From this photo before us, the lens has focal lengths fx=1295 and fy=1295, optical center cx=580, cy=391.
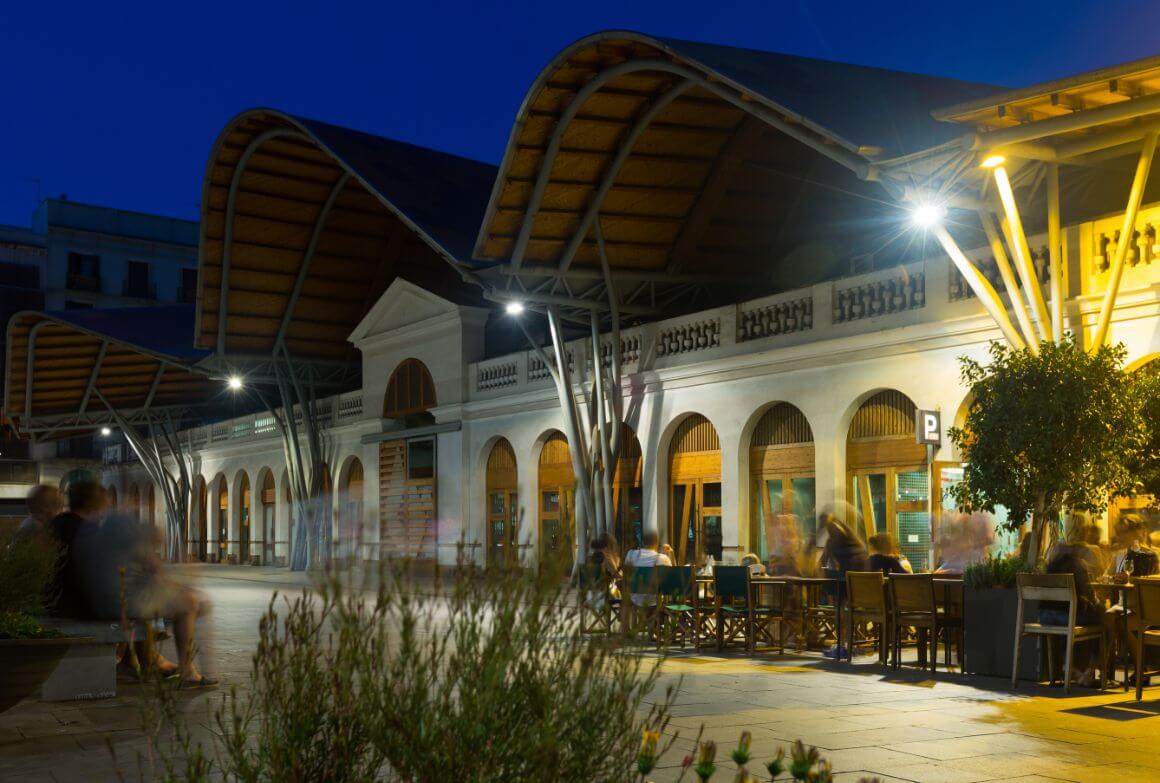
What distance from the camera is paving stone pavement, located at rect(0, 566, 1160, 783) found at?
7.61m

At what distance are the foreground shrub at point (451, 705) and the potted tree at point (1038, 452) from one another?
895cm

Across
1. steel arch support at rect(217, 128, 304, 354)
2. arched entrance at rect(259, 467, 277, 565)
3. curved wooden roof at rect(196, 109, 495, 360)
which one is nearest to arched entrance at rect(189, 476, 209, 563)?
arched entrance at rect(259, 467, 277, 565)

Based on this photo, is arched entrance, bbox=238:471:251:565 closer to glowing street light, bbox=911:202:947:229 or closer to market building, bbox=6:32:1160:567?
market building, bbox=6:32:1160:567

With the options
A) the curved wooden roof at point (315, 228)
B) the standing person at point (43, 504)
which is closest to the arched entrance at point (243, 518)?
the curved wooden roof at point (315, 228)

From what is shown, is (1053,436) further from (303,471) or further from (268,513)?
(268,513)

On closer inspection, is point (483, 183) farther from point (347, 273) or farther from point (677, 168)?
point (677, 168)

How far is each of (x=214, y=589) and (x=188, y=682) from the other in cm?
2013

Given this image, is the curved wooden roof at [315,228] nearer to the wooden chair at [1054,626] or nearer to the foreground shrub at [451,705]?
the wooden chair at [1054,626]

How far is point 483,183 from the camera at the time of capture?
107 ft

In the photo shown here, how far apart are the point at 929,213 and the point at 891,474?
19.8 ft

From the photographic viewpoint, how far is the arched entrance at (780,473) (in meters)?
21.8

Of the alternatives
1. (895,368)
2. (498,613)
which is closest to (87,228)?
(895,368)

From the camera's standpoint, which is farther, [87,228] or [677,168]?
[87,228]

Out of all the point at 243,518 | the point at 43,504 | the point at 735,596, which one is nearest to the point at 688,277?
the point at 735,596
